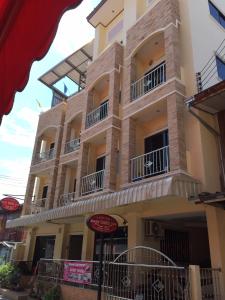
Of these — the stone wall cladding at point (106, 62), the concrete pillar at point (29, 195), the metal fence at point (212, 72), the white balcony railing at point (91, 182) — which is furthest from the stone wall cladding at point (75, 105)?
the metal fence at point (212, 72)

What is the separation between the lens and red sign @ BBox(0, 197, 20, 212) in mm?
19000

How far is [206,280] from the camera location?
9234 mm

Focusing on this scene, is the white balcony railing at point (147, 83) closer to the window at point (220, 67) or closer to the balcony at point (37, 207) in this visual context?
the window at point (220, 67)

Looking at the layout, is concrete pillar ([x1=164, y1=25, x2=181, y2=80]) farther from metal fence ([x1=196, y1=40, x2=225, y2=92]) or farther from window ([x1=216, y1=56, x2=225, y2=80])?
window ([x1=216, y1=56, x2=225, y2=80])

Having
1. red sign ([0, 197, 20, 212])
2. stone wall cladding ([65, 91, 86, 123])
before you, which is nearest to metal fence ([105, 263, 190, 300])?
red sign ([0, 197, 20, 212])

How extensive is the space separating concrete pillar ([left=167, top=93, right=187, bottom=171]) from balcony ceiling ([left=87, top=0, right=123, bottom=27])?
11.3 meters

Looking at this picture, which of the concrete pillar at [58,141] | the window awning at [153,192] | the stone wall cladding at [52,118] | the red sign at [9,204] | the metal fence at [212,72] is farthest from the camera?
the stone wall cladding at [52,118]

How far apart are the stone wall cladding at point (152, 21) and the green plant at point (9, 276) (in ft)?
51.3

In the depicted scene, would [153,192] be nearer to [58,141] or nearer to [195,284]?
[195,284]

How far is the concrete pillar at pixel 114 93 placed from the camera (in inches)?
638

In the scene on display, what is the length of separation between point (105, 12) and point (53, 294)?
18493 mm

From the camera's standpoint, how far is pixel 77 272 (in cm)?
1327

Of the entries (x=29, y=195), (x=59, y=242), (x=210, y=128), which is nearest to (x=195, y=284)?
(x=210, y=128)

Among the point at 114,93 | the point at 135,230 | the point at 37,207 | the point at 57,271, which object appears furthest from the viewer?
the point at 37,207
